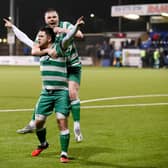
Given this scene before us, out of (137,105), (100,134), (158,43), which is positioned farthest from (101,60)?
(100,134)

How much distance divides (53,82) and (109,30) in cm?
6556

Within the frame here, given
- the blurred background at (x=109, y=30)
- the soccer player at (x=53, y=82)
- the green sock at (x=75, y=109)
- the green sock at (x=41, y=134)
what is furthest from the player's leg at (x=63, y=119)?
the blurred background at (x=109, y=30)

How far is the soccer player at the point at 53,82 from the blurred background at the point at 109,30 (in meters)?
35.3

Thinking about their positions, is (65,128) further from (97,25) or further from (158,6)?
(97,25)

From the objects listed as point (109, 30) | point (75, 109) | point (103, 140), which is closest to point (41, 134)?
point (75, 109)

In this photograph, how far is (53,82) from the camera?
289 inches

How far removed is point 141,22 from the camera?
65.5 metres

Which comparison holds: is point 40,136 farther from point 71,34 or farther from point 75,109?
point 71,34

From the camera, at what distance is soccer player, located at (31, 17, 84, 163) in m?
7.25

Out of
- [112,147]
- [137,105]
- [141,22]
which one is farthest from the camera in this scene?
[141,22]

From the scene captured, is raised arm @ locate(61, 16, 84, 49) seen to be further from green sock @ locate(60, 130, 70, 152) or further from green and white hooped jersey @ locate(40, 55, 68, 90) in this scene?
green sock @ locate(60, 130, 70, 152)

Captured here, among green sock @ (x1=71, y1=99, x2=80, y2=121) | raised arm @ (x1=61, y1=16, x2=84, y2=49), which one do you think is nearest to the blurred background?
green sock @ (x1=71, y1=99, x2=80, y2=121)

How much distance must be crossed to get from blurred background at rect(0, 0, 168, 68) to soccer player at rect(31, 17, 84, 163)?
116 feet

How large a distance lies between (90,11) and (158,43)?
27.8 metres
